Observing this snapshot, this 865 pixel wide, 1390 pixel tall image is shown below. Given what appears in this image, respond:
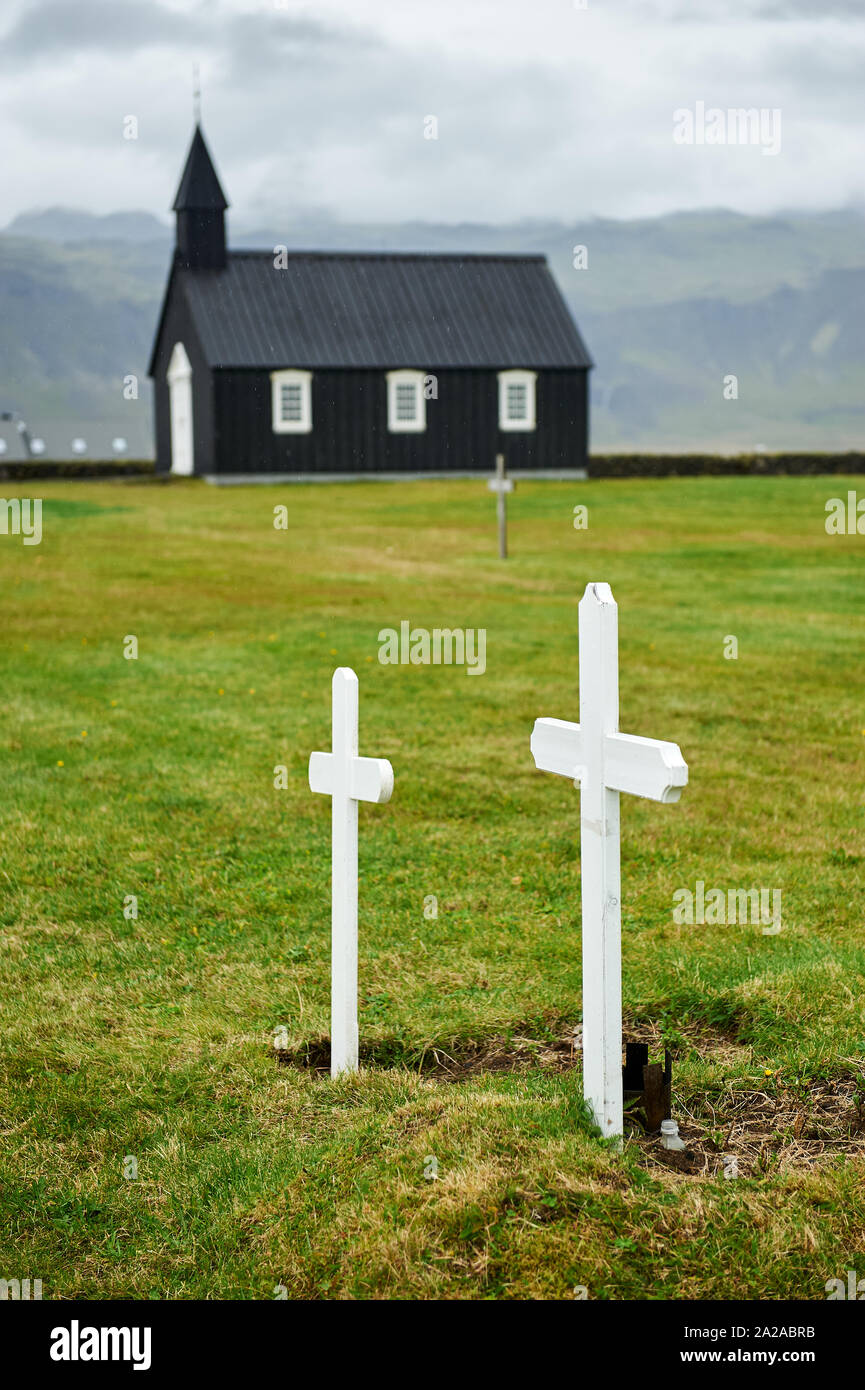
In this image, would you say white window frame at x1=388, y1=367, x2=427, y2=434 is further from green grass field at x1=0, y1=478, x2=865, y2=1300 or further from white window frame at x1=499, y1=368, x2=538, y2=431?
green grass field at x1=0, y1=478, x2=865, y2=1300

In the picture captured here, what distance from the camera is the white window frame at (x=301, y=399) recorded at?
1629 inches

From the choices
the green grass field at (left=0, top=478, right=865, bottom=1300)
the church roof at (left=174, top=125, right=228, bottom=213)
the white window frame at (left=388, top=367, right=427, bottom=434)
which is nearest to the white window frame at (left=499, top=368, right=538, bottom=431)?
the white window frame at (left=388, top=367, right=427, bottom=434)

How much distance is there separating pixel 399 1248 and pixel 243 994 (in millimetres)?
2334

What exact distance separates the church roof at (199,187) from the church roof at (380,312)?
15.4 inches

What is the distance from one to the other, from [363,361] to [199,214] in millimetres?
7066

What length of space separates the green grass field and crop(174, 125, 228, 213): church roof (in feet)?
103

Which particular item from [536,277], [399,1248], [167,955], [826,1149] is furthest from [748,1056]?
[536,277]

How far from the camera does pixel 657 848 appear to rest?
798cm

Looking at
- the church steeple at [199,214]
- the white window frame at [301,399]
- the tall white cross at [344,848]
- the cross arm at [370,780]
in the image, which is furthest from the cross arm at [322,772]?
the church steeple at [199,214]

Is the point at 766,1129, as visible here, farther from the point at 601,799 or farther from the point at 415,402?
the point at 415,402

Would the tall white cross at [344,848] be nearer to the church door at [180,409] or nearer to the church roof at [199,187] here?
the church door at [180,409]

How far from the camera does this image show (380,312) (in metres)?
43.3

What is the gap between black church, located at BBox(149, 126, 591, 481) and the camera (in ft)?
136
